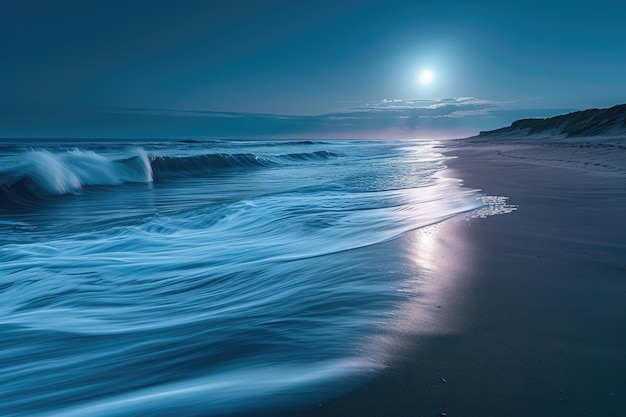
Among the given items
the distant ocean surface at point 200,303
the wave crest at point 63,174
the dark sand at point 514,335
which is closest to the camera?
the dark sand at point 514,335

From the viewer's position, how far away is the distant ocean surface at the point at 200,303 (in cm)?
152

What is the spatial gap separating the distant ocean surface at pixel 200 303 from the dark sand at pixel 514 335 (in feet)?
0.56

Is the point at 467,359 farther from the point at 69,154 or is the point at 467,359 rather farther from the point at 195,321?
the point at 69,154

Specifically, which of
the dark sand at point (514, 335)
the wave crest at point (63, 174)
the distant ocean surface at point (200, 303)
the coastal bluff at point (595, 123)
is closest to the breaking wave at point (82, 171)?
the wave crest at point (63, 174)

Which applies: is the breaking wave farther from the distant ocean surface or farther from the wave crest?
the distant ocean surface

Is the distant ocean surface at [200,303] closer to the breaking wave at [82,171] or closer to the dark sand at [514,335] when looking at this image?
the dark sand at [514,335]

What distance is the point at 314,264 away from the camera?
3059mm

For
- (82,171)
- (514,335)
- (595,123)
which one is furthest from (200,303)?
(595,123)

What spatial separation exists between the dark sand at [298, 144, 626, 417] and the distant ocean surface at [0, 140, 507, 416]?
0.17 metres

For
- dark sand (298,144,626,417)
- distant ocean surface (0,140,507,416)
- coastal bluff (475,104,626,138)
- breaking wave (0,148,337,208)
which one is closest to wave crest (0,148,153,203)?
breaking wave (0,148,337,208)

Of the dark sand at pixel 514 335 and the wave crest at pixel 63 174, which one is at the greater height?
the wave crest at pixel 63 174

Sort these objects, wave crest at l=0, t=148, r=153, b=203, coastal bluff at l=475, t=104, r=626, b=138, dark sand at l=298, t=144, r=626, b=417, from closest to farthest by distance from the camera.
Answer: dark sand at l=298, t=144, r=626, b=417 → wave crest at l=0, t=148, r=153, b=203 → coastal bluff at l=475, t=104, r=626, b=138

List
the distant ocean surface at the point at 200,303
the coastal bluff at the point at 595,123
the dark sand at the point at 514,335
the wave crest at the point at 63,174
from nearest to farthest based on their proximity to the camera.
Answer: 1. the dark sand at the point at 514,335
2. the distant ocean surface at the point at 200,303
3. the wave crest at the point at 63,174
4. the coastal bluff at the point at 595,123

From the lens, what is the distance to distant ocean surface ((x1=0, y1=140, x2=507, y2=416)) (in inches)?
59.7
